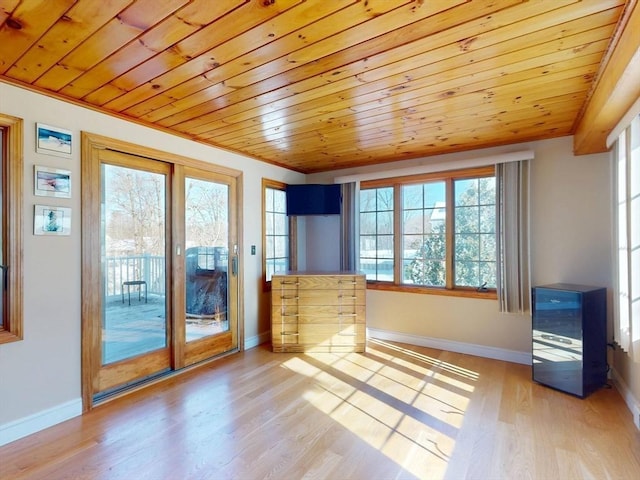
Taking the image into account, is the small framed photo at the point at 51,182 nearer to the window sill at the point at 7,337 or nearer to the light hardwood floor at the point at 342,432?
the window sill at the point at 7,337

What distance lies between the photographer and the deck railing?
2707mm

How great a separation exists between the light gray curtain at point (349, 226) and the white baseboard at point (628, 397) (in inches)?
104

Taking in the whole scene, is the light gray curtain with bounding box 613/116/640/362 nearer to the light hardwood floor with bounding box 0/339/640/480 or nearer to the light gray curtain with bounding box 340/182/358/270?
the light hardwood floor with bounding box 0/339/640/480

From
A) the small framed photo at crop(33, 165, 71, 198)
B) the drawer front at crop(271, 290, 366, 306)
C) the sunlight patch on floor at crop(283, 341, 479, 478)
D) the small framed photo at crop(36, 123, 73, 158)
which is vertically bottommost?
the sunlight patch on floor at crop(283, 341, 479, 478)

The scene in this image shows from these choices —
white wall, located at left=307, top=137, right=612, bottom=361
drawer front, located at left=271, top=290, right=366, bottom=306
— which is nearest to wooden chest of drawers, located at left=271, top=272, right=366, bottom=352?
drawer front, located at left=271, top=290, right=366, bottom=306

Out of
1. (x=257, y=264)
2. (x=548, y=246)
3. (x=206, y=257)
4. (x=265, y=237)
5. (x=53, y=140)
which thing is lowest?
(x=257, y=264)

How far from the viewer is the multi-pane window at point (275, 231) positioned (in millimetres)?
4176

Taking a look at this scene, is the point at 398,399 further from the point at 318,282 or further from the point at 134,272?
the point at 134,272

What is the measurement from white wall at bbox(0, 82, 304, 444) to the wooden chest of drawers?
1.85 meters

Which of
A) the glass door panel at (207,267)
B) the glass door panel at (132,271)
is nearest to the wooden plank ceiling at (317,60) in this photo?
the glass door panel at (132,271)

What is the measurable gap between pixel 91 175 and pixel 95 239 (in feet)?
1.57

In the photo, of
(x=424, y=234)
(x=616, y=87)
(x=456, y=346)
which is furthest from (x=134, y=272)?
(x=616, y=87)

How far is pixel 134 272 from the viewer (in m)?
2.87

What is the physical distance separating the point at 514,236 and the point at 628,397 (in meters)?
1.50
